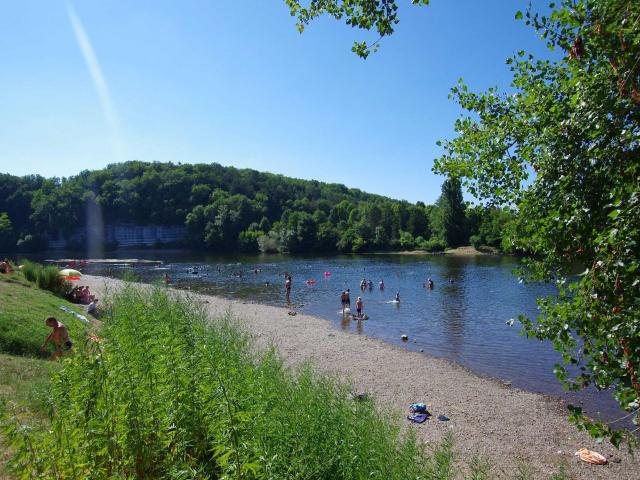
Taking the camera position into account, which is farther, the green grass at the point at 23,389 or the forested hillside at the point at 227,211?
the forested hillside at the point at 227,211

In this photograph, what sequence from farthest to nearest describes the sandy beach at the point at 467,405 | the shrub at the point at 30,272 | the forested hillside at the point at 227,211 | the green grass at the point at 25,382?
1. the forested hillside at the point at 227,211
2. the shrub at the point at 30,272
3. the sandy beach at the point at 467,405
4. the green grass at the point at 25,382

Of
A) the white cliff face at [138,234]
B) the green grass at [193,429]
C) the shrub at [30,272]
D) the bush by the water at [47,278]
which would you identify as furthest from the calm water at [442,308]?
the white cliff face at [138,234]

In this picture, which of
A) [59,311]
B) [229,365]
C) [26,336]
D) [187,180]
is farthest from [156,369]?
[187,180]

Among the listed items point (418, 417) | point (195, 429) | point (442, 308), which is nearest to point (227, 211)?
point (442, 308)

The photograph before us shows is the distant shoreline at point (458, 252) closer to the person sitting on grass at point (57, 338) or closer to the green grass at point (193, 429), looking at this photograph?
the person sitting on grass at point (57, 338)

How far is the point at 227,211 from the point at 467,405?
122169 millimetres

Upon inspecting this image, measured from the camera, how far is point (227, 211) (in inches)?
5143

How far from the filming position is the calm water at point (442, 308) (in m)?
18.2

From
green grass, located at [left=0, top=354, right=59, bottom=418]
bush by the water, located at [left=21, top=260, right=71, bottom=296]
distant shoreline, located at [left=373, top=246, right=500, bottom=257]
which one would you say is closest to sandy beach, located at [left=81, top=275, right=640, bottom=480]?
green grass, located at [left=0, top=354, right=59, bottom=418]

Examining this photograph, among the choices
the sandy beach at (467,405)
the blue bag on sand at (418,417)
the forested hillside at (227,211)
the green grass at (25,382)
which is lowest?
the sandy beach at (467,405)

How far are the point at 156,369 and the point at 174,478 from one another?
65.2 inches

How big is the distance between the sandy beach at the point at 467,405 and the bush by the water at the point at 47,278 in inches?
370

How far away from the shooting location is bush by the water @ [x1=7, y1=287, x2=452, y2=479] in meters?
4.58

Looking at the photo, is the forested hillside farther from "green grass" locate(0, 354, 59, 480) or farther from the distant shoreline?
"green grass" locate(0, 354, 59, 480)
